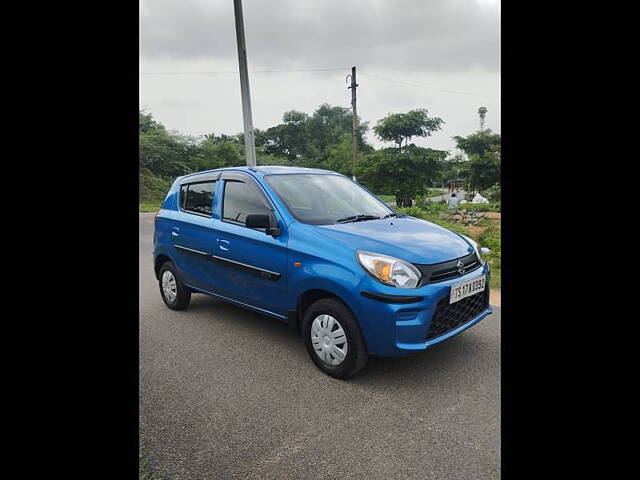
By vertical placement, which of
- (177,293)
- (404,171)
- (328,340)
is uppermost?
(404,171)

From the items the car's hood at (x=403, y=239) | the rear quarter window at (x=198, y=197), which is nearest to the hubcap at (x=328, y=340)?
the car's hood at (x=403, y=239)

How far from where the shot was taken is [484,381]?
284 centimetres

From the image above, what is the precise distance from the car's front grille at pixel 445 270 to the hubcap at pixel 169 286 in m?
2.81

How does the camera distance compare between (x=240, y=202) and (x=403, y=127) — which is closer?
(x=240, y=202)

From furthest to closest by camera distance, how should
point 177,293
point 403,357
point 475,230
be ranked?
1. point 475,230
2. point 177,293
3. point 403,357

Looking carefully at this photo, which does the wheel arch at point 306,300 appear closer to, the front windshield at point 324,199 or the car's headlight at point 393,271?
the car's headlight at point 393,271

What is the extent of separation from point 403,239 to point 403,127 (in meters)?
3.32

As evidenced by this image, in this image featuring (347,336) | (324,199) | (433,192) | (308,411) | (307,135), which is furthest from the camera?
(307,135)

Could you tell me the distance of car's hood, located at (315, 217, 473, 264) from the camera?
2781mm

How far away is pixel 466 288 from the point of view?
9.52 feet

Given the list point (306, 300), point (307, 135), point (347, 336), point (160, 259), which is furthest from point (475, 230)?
point (160, 259)

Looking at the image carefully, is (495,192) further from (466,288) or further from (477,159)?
(477,159)

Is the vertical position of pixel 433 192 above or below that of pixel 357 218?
above
